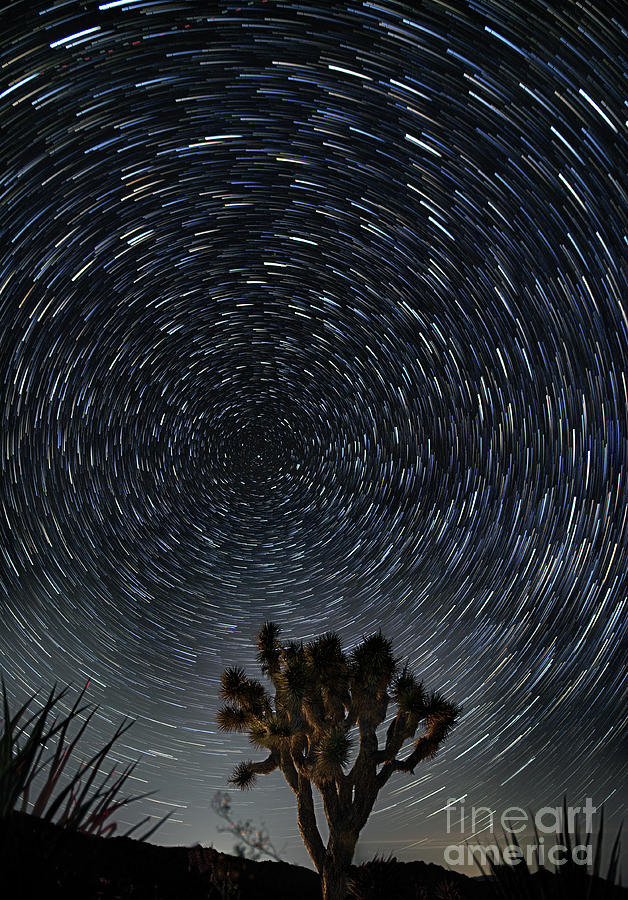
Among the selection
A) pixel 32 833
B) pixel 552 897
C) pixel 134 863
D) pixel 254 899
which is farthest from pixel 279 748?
pixel 32 833

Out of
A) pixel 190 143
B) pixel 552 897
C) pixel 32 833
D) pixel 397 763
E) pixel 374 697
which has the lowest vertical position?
pixel 552 897

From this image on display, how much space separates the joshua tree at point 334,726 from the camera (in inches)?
521

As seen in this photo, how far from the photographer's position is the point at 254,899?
51.3ft

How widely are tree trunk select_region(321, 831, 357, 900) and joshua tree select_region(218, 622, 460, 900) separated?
0.8 inches

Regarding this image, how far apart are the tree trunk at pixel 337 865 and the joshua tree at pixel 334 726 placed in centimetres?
2

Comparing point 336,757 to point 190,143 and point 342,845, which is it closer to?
point 342,845

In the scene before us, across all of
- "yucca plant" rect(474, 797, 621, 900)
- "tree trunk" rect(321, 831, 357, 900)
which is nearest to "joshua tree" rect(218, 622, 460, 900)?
"tree trunk" rect(321, 831, 357, 900)

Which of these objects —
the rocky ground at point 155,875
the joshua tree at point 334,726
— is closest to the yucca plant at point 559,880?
the rocky ground at point 155,875

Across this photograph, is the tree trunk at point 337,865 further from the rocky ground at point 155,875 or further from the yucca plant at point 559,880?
the yucca plant at point 559,880

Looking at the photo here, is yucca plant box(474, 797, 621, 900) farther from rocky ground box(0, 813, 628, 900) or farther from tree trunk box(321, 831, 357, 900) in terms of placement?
tree trunk box(321, 831, 357, 900)

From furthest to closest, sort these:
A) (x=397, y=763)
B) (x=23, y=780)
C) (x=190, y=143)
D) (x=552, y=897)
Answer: (x=190, y=143)
(x=397, y=763)
(x=552, y=897)
(x=23, y=780)

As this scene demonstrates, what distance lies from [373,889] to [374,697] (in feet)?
12.0

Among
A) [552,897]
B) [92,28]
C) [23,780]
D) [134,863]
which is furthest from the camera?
[134,863]

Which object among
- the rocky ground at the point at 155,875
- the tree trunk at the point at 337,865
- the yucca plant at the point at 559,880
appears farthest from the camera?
the tree trunk at the point at 337,865
